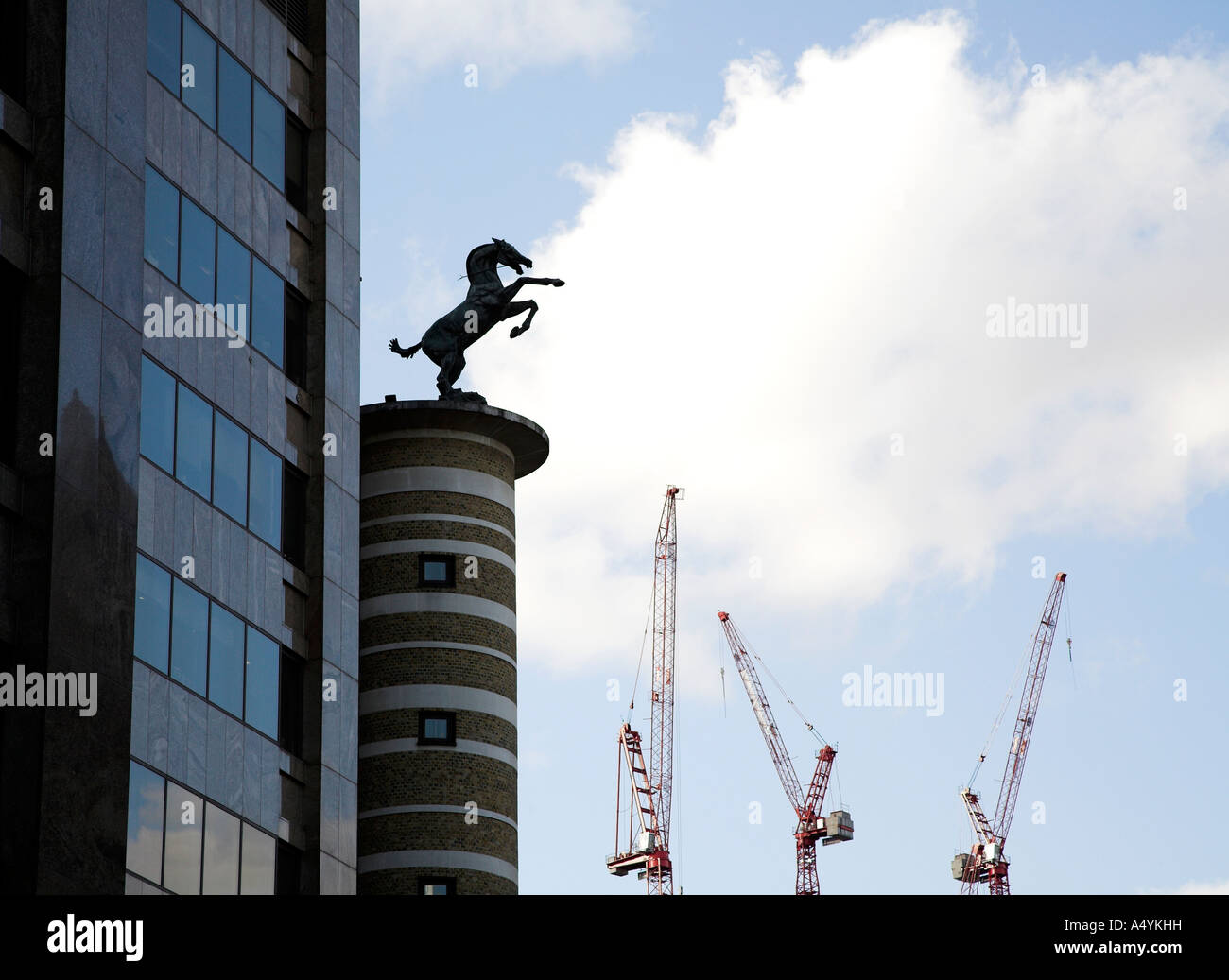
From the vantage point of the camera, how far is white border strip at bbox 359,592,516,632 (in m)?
53.5

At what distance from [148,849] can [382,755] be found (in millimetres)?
16207

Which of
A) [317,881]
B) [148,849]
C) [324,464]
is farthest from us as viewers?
[324,464]

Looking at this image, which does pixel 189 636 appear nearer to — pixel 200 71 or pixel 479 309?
pixel 200 71

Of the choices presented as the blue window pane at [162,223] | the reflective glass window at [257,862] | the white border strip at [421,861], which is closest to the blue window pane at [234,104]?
the blue window pane at [162,223]

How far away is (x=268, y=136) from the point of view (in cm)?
4575

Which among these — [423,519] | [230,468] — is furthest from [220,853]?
[423,519]

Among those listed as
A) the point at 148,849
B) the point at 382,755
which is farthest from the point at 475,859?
the point at 148,849

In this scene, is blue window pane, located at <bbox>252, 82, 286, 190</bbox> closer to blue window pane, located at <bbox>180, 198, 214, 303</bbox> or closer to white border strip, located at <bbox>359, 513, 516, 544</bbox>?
blue window pane, located at <bbox>180, 198, 214, 303</bbox>

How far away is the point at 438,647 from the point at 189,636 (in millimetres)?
14828

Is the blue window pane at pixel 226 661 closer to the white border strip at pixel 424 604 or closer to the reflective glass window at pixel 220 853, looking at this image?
the reflective glass window at pixel 220 853

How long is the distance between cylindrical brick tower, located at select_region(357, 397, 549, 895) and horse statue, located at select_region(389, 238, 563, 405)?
11.1 feet
